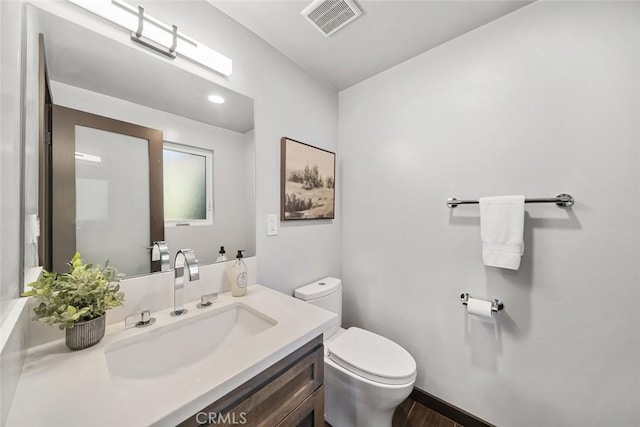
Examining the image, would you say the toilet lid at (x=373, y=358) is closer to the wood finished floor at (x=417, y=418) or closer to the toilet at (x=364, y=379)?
the toilet at (x=364, y=379)

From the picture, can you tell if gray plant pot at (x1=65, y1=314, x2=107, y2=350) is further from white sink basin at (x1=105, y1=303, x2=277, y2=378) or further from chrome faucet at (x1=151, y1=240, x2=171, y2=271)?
chrome faucet at (x1=151, y1=240, x2=171, y2=271)

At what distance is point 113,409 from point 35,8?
1175mm

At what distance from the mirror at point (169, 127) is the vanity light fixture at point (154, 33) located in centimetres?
4

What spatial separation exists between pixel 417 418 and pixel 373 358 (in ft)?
1.97

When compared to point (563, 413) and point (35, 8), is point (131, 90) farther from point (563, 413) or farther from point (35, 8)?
point (563, 413)

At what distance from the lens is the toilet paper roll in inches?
48.2

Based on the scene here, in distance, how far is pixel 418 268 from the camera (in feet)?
5.08

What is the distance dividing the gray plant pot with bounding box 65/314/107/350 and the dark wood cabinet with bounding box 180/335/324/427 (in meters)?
0.44

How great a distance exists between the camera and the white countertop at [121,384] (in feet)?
1.52

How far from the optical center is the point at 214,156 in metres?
1.16

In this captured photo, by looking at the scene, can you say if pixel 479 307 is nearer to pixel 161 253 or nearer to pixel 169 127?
pixel 161 253

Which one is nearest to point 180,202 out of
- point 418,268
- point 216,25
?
point 216,25

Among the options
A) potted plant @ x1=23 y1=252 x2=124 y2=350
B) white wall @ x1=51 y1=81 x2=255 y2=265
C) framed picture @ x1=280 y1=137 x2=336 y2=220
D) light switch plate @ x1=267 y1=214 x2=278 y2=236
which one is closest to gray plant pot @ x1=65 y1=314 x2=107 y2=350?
potted plant @ x1=23 y1=252 x2=124 y2=350

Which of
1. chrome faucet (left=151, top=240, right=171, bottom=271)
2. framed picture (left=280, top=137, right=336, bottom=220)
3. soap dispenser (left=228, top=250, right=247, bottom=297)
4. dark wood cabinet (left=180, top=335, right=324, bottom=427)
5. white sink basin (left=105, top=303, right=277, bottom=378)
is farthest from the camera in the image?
framed picture (left=280, top=137, right=336, bottom=220)
